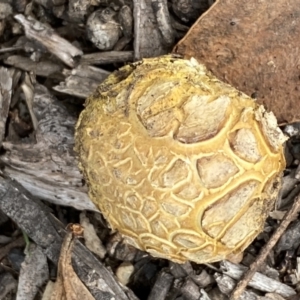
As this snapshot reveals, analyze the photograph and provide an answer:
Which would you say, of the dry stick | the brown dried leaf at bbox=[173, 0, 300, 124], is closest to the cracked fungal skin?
the brown dried leaf at bbox=[173, 0, 300, 124]

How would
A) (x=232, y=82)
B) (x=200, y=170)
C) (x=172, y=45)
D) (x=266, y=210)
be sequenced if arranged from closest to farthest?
(x=200, y=170)
(x=266, y=210)
(x=232, y=82)
(x=172, y=45)

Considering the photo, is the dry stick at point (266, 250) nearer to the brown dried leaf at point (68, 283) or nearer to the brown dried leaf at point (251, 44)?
the brown dried leaf at point (251, 44)

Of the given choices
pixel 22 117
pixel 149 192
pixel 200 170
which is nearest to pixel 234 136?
pixel 200 170

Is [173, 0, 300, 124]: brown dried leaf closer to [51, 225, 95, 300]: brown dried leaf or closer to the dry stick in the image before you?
the dry stick

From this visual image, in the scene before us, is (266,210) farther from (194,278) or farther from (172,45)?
(172,45)

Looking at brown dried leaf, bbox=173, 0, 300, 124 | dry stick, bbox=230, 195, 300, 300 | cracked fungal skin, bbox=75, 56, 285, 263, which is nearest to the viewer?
cracked fungal skin, bbox=75, 56, 285, 263

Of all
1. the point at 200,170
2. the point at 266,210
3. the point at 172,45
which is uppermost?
the point at 172,45

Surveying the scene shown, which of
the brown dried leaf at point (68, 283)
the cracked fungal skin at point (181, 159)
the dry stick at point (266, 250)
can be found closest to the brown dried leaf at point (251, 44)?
Result: the cracked fungal skin at point (181, 159)
